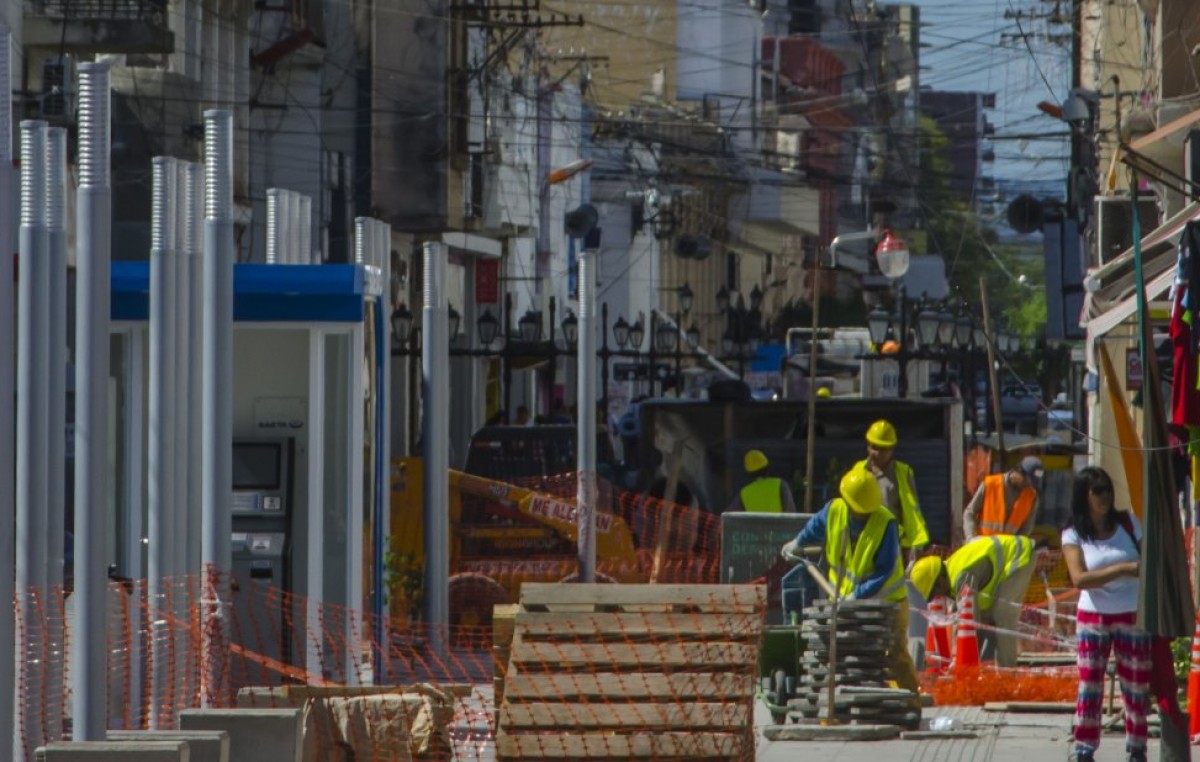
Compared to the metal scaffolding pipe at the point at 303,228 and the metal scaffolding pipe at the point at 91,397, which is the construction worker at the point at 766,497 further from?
the metal scaffolding pipe at the point at 91,397

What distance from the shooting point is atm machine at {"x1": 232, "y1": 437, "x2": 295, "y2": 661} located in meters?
14.4

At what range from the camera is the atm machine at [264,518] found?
47.3ft

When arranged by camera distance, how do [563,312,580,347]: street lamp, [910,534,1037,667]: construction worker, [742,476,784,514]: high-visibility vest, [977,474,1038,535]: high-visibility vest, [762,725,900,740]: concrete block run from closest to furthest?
[762,725,900,740]: concrete block → [910,534,1037,667]: construction worker → [977,474,1038,535]: high-visibility vest → [742,476,784,514]: high-visibility vest → [563,312,580,347]: street lamp

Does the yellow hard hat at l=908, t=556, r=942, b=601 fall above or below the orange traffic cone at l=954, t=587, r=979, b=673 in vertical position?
above

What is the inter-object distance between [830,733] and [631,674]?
8.30ft

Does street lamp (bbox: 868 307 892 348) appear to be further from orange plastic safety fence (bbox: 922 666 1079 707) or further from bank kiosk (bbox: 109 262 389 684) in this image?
bank kiosk (bbox: 109 262 389 684)

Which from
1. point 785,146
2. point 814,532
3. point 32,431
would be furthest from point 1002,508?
point 785,146

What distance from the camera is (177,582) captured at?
36.9ft

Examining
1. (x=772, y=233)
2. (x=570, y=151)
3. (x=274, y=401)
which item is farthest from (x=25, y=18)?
(x=772, y=233)

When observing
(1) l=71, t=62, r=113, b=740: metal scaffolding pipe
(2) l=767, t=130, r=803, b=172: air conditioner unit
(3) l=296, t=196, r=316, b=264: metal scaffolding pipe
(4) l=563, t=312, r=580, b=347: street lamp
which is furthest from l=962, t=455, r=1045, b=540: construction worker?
(2) l=767, t=130, r=803, b=172: air conditioner unit

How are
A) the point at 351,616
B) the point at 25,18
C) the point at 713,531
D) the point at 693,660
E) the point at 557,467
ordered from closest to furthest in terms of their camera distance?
the point at 693,660 → the point at 351,616 → the point at 713,531 → the point at 557,467 → the point at 25,18

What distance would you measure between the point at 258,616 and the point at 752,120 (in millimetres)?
68249

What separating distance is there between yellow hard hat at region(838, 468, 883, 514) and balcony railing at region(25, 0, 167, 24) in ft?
69.4

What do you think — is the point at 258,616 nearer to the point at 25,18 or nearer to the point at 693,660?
the point at 693,660
